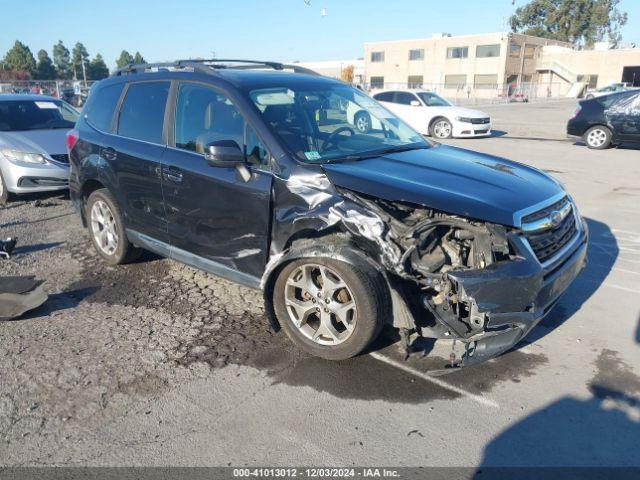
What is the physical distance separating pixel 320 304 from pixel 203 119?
6.08ft

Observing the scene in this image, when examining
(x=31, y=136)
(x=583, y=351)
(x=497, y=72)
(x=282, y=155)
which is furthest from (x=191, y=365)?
(x=497, y=72)

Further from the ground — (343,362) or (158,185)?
(158,185)

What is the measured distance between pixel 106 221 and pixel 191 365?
97.6 inches

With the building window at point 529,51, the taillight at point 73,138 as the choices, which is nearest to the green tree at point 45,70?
the building window at point 529,51

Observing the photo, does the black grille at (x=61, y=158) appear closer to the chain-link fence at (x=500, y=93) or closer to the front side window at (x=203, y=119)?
the front side window at (x=203, y=119)

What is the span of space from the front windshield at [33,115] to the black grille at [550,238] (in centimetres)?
843

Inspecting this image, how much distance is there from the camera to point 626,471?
266cm

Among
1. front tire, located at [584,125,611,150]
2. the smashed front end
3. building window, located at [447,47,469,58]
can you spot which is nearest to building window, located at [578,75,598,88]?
building window, located at [447,47,469,58]

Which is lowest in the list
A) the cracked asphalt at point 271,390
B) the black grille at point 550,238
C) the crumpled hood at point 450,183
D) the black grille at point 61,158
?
the cracked asphalt at point 271,390

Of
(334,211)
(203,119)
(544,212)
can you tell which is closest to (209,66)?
(203,119)

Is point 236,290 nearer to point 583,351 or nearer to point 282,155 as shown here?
point 282,155

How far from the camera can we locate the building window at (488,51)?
217 ft

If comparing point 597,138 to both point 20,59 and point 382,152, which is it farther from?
point 20,59

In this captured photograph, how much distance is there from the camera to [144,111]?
487 cm
